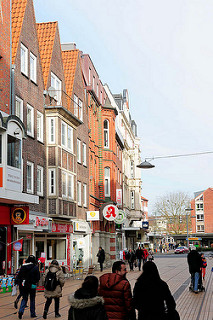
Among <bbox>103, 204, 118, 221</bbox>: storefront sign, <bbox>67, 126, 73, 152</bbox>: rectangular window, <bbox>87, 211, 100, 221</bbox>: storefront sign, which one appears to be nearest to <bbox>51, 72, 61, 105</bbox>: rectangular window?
<bbox>67, 126, 73, 152</bbox>: rectangular window

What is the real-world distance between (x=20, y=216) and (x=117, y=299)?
624 inches

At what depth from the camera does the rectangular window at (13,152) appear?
21.0 meters

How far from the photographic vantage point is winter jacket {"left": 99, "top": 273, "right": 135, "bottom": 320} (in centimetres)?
688

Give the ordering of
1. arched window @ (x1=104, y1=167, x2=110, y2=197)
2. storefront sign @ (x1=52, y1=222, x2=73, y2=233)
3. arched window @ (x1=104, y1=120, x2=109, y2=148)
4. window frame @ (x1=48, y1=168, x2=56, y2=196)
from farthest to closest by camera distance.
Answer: arched window @ (x1=104, y1=120, x2=109, y2=148)
arched window @ (x1=104, y1=167, x2=110, y2=197)
storefront sign @ (x1=52, y1=222, x2=73, y2=233)
window frame @ (x1=48, y1=168, x2=56, y2=196)

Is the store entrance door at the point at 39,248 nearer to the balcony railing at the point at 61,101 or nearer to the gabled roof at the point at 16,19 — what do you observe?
the balcony railing at the point at 61,101

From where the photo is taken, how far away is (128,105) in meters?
73.2

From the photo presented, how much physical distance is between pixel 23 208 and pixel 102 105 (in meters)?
24.4

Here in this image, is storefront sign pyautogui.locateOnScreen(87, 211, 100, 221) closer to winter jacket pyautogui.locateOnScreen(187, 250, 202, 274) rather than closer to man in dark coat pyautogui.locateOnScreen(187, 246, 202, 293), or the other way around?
man in dark coat pyautogui.locateOnScreen(187, 246, 202, 293)

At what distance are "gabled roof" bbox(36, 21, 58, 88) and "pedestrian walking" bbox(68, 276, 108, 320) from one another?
24.0 metres

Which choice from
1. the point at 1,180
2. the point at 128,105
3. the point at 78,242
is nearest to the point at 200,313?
the point at 1,180

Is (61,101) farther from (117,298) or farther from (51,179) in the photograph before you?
(117,298)

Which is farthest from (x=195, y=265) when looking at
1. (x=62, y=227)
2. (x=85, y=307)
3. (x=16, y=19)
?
(x=16, y=19)

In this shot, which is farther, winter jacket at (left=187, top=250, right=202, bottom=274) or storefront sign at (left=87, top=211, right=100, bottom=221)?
storefront sign at (left=87, top=211, right=100, bottom=221)

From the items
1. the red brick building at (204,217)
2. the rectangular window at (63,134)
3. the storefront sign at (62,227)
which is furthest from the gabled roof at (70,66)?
the red brick building at (204,217)
